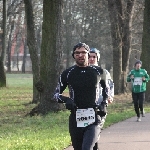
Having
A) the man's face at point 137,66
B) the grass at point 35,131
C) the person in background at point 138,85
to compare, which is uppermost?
the man's face at point 137,66

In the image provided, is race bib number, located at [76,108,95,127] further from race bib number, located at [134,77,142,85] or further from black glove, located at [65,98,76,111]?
race bib number, located at [134,77,142,85]

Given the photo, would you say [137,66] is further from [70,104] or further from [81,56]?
[70,104]

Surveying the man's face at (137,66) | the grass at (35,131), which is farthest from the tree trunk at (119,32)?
the man's face at (137,66)

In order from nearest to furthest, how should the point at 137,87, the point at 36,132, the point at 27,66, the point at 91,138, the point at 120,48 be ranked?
the point at 91,138, the point at 36,132, the point at 137,87, the point at 120,48, the point at 27,66

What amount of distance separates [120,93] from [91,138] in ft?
75.0

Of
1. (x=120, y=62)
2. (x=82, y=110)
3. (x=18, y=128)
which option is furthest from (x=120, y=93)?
(x=82, y=110)

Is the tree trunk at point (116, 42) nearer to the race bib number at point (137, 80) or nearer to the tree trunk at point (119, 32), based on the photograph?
the tree trunk at point (119, 32)

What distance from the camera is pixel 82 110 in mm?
6156

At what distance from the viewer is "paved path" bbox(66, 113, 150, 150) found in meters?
9.21


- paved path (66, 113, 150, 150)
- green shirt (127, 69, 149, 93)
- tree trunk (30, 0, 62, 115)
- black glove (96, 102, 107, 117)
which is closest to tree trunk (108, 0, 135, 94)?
tree trunk (30, 0, 62, 115)

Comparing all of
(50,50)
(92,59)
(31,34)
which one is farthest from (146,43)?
(92,59)

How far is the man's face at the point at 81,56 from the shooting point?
6129 mm

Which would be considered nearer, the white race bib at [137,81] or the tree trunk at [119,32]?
the white race bib at [137,81]

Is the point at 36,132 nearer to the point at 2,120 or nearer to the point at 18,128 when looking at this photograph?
the point at 18,128
